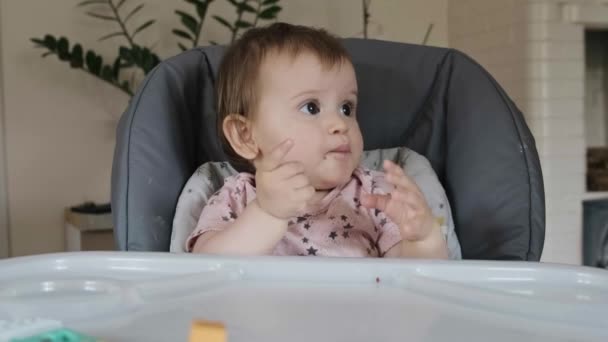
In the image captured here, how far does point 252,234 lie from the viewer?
0.90m

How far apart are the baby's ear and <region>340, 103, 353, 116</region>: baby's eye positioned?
0.49ft

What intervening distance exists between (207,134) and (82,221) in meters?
1.12

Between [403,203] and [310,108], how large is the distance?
27 centimetres

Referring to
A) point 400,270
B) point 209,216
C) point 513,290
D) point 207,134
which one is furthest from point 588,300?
point 207,134

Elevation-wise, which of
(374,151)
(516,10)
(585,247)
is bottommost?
(585,247)

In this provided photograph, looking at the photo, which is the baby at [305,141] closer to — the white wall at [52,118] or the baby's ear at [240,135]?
the baby's ear at [240,135]

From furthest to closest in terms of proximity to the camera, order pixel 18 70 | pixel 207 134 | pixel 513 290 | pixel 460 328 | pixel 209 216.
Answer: pixel 18 70 < pixel 207 134 < pixel 209 216 < pixel 513 290 < pixel 460 328

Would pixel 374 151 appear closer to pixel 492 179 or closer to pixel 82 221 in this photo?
pixel 492 179

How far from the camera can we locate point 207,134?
4.12 feet

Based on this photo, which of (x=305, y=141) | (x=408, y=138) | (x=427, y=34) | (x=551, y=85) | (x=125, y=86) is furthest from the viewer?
(x=427, y=34)

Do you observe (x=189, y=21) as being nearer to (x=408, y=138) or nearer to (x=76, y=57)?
(x=76, y=57)

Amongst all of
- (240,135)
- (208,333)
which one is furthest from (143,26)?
(208,333)

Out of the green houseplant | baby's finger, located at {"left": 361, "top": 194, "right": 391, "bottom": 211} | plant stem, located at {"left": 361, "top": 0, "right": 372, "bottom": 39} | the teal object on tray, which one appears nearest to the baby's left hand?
baby's finger, located at {"left": 361, "top": 194, "right": 391, "bottom": 211}

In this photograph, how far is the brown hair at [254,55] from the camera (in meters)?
1.10
